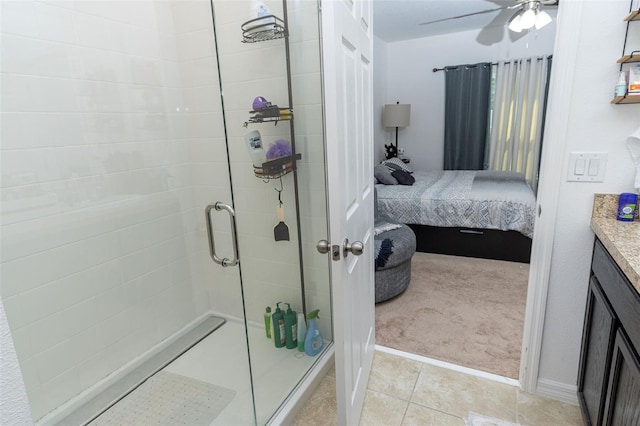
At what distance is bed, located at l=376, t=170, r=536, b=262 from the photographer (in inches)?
126

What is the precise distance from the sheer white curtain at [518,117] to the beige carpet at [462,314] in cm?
229

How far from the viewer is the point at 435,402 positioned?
1.74 m

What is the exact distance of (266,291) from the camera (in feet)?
7.05

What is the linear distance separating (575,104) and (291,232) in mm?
1420

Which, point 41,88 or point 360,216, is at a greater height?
point 41,88

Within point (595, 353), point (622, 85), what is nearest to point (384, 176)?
point (622, 85)

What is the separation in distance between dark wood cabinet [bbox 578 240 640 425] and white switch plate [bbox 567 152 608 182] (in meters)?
0.26

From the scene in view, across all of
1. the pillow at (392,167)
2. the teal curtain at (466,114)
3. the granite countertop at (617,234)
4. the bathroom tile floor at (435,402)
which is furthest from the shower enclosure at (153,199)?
the teal curtain at (466,114)

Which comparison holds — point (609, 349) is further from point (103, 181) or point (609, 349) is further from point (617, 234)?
point (103, 181)

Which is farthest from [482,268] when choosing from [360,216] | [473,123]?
[473,123]

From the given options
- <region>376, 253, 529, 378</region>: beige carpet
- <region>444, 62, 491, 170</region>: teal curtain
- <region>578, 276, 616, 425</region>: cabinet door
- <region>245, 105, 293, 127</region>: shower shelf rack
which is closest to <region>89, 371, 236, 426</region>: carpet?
<region>376, 253, 529, 378</region>: beige carpet

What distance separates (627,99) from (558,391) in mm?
1301

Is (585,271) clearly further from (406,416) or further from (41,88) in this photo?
(41,88)

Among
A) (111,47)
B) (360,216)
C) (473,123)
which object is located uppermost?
(111,47)
